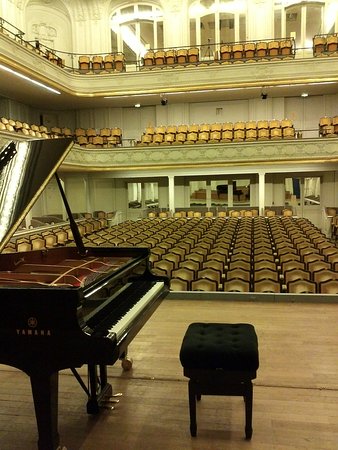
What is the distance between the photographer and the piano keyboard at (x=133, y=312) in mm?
2084

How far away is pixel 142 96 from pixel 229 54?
3.49 meters

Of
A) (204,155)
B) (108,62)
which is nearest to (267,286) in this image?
A: (204,155)

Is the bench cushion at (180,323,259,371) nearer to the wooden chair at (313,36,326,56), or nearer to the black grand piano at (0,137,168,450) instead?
the black grand piano at (0,137,168,450)

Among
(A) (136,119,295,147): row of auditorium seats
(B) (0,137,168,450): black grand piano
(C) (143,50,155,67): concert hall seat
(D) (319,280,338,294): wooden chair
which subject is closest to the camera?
(B) (0,137,168,450): black grand piano

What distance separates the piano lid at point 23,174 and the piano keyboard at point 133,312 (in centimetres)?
75

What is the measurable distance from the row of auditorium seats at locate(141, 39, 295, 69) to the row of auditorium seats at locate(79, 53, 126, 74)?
34.0 inches

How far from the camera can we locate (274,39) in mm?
14938

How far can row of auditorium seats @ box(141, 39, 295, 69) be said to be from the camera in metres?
14.3

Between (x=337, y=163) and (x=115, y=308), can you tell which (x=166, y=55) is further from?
(x=115, y=308)

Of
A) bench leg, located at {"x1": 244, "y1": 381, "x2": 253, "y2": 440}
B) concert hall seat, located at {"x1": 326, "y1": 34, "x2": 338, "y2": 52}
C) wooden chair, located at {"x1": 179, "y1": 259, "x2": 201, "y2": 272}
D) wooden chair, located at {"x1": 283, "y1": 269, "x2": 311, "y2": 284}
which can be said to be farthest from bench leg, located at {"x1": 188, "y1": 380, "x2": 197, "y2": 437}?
concert hall seat, located at {"x1": 326, "y1": 34, "x2": 338, "y2": 52}

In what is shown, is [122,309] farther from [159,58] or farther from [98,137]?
[159,58]

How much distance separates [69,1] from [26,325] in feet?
54.4

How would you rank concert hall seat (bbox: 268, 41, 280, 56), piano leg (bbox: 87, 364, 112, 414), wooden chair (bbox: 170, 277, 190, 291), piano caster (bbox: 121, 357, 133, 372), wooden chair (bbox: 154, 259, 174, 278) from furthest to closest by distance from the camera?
concert hall seat (bbox: 268, 41, 280, 56)
wooden chair (bbox: 154, 259, 174, 278)
wooden chair (bbox: 170, 277, 190, 291)
piano caster (bbox: 121, 357, 133, 372)
piano leg (bbox: 87, 364, 112, 414)

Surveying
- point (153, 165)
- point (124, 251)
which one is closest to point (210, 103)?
point (153, 165)
